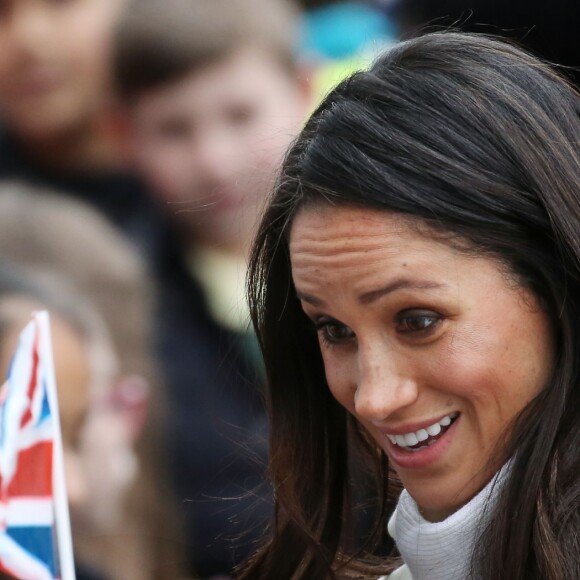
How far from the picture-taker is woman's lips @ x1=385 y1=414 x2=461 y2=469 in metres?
2.13

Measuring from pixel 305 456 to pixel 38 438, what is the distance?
51cm

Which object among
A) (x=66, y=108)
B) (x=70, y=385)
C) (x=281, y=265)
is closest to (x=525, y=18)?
(x=66, y=108)

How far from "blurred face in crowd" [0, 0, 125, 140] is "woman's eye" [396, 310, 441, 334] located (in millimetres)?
1928

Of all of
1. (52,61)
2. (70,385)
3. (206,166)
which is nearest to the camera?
(70,385)

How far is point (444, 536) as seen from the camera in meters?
2.16

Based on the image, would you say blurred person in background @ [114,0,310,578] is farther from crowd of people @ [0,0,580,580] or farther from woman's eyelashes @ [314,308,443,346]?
woman's eyelashes @ [314,308,443,346]

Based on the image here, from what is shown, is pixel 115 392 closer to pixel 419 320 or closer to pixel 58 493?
pixel 58 493

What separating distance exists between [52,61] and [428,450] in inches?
79.9

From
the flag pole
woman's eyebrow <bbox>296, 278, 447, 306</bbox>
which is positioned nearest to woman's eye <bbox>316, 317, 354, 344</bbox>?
woman's eyebrow <bbox>296, 278, 447, 306</bbox>

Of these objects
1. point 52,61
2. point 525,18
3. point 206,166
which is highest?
point 525,18

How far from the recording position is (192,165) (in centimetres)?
389

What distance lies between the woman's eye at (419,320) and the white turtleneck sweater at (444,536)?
0.26 meters

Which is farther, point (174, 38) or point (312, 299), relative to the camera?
point (174, 38)

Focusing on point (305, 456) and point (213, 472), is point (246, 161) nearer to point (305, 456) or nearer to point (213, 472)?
point (213, 472)
